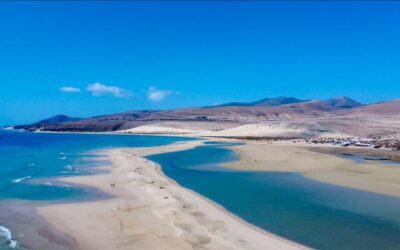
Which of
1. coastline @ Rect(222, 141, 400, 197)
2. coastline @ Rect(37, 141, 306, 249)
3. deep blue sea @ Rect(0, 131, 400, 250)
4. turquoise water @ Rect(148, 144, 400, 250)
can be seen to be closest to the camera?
coastline @ Rect(37, 141, 306, 249)

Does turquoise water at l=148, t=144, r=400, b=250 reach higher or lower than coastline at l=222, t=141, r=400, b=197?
lower

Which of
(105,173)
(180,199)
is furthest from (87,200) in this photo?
(105,173)

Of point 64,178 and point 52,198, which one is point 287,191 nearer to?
point 52,198

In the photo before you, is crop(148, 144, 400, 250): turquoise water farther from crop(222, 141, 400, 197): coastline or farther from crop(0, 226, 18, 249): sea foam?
crop(0, 226, 18, 249): sea foam

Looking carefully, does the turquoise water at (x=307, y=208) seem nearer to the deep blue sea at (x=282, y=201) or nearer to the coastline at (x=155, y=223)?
the deep blue sea at (x=282, y=201)

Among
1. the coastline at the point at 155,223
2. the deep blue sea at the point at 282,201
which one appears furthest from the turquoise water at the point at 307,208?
the coastline at the point at 155,223

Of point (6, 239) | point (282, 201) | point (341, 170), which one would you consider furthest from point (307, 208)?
point (341, 170)

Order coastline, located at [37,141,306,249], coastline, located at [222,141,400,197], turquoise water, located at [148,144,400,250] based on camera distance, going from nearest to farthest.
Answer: coastline, located at [37,141,306,249] < turquoise water, located at [148,144,400,250] < coastline, located at [222,141,400,197]

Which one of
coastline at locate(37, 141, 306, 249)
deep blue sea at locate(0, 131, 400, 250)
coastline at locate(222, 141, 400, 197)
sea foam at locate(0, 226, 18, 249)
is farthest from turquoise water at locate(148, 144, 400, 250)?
sea foam at locate(0, 226, 18, 249)
